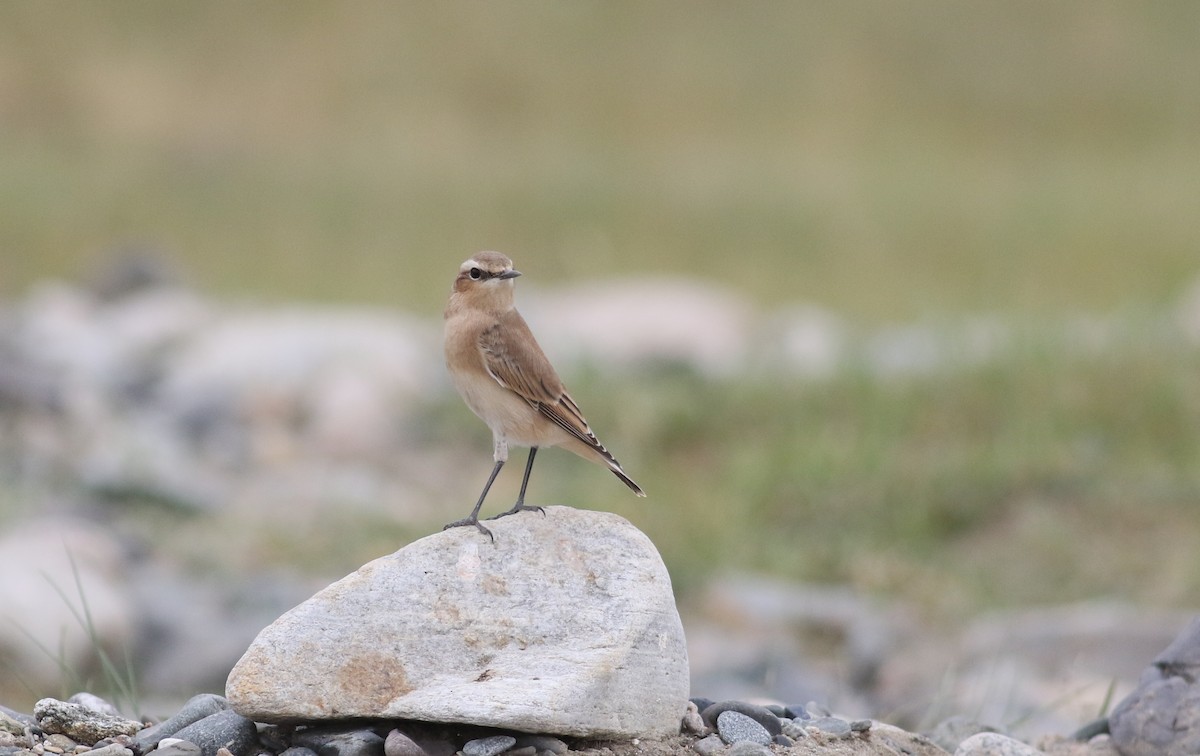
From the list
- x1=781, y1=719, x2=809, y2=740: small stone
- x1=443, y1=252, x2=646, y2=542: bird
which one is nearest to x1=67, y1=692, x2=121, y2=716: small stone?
x1=443, y1=252, x2=646, y2=542: bird

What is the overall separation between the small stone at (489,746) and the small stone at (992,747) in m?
1.50

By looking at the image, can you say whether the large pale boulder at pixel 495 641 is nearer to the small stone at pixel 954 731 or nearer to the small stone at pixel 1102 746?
the small stone at pixel 954 731

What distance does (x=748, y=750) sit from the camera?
14.0 feet

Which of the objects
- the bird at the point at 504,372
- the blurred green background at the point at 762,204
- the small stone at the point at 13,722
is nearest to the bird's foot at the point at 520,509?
the bird at the point at 504,372

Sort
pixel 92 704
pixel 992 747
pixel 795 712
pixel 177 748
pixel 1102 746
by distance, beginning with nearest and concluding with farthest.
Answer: pixel 177 748
pixel 92 704
pixel 992 747
pixel 795 712
pixel 1102 746

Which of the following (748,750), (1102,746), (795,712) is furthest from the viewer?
(1102,746)

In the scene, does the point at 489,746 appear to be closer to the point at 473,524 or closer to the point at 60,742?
the point at 473,524

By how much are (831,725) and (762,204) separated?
832 inches

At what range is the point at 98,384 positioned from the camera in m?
13.7

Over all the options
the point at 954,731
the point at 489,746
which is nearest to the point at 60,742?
the point at 489,746

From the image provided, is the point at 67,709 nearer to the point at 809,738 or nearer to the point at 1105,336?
the point at 809,738

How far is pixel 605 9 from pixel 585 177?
24.8 feet

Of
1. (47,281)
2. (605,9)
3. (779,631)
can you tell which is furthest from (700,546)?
(605,9)

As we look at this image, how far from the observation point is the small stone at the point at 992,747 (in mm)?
4598
